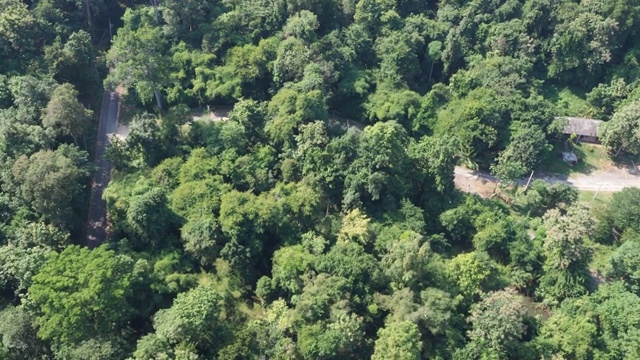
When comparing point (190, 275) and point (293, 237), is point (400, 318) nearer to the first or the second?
point (293, 237)

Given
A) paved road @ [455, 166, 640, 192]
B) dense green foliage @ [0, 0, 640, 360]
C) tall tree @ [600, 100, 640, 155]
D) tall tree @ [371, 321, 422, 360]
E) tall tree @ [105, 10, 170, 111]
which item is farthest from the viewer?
paved road @ [455, 166, 640, 192]

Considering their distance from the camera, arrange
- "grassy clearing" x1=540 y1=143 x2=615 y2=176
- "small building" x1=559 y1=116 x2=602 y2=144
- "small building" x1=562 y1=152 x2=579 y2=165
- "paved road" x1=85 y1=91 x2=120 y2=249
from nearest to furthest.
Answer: "paved road" x1=85 y1=91 x2=120 y2=249
"grassy clearing" x1=540 y1=143 x2=615 y2=176
"small building" x1=562 y1=152 x2=579 y2=165
"small building" x1=559 y1=116 x2=602 y2=144

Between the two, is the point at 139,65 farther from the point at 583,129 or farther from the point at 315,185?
the point at 583,129

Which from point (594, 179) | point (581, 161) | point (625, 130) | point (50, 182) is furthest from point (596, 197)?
point (50, 182)

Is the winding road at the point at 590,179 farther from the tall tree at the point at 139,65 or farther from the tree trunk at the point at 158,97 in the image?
the tall tree at the point at 139,65

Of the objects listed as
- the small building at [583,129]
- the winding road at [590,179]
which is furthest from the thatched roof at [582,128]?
the winding road at [590,179]

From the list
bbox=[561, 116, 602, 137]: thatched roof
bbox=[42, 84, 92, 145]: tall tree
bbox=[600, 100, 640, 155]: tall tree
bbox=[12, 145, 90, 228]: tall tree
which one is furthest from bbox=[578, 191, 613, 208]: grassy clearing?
bbox=[42, 84, 92, 145]: tall tree

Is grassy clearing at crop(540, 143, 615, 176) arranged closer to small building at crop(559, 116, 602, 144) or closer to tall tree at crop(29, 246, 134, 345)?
small building at crop(559, 116, 602, 144)
